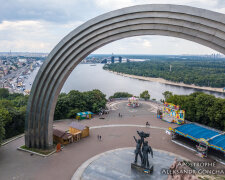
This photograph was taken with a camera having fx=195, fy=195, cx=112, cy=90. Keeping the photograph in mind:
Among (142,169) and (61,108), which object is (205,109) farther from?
(61,108)

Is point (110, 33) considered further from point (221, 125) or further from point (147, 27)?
point (221, 125)

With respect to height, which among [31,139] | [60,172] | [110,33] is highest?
[110,33]

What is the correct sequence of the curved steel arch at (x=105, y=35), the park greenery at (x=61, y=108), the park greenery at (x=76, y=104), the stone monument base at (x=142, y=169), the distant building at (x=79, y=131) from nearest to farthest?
the curved steel arch at (x=105, y=35), the stone monument base at (x=142, y=169), the distant building at (x=79, y=131), the park greenery at (x=61, y=108), the park greenery at (x=76, y=104)

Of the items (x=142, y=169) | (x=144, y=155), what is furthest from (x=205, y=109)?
(x=142, y=169)

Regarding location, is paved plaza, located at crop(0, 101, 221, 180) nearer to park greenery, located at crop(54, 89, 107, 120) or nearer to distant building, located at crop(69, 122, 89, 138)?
distant building, located at crop(69, 122, 89, 138)

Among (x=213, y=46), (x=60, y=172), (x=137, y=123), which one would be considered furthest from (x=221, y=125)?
(x=60, y=172)

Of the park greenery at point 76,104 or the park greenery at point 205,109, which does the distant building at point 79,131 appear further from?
the park greenery at point 205,109

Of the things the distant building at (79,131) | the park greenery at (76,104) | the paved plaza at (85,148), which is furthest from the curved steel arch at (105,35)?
the park greenery at (76,104)
